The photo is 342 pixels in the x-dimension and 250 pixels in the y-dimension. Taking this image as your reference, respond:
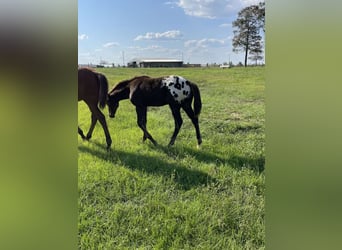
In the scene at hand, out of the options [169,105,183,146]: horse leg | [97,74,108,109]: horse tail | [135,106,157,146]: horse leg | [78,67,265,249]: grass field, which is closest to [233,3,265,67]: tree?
[78,67,265,249]: grass field

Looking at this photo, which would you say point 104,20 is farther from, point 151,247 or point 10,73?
point 151,247

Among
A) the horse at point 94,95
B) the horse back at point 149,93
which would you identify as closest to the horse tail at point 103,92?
the horse at point 94,95

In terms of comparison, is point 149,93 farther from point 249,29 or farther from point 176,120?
point 249,29

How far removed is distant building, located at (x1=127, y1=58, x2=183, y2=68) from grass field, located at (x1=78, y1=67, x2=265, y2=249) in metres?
0.03

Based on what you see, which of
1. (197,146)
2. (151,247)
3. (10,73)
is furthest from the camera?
(197,146)

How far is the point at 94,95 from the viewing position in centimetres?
145

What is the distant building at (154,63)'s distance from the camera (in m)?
1.41

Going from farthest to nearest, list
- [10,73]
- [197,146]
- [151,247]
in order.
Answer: [197,146] < [151,247] < [10,73]

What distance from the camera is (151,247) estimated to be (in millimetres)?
1271

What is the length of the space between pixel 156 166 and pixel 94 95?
448 mm

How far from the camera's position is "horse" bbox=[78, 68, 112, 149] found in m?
1.40

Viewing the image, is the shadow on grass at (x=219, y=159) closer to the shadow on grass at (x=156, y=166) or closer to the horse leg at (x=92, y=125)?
the shadow on grass at (x=156, y=166)

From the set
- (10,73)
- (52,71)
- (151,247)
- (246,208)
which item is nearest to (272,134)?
(246,208)

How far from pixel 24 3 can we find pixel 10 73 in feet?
0.84
